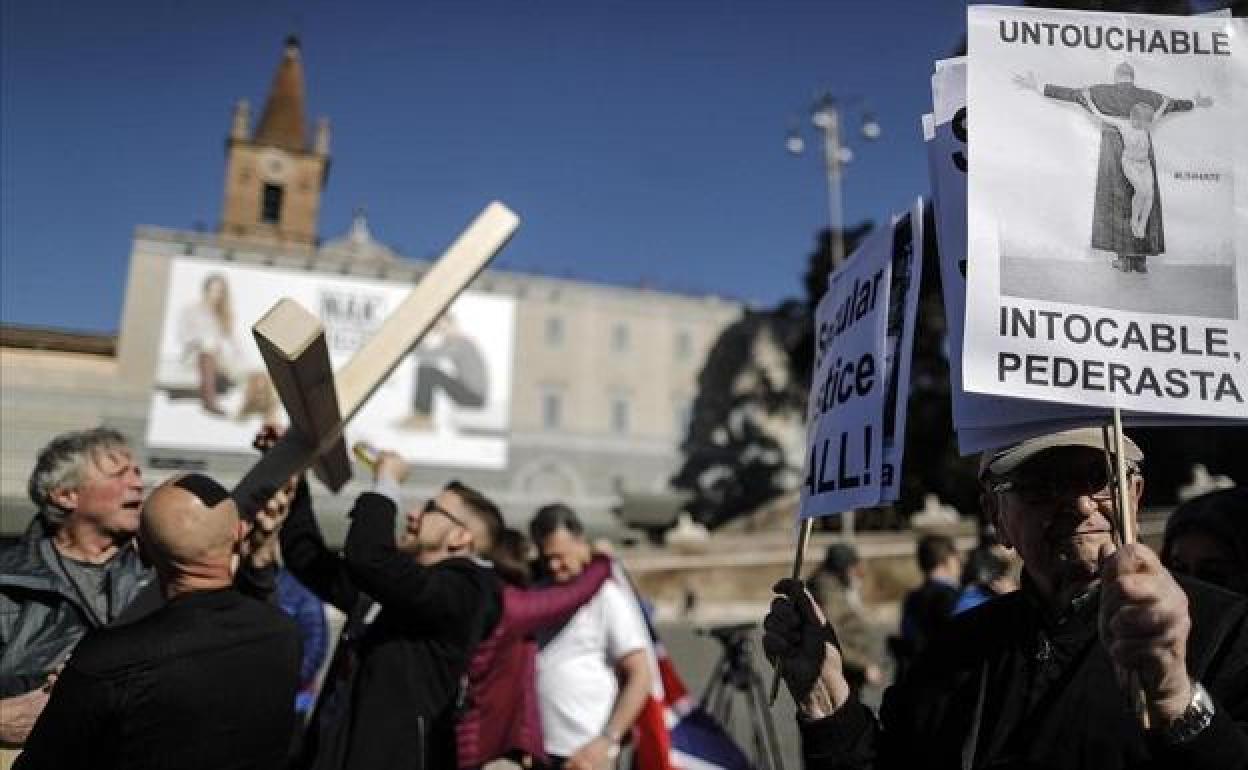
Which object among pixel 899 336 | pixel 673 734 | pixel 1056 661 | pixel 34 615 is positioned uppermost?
pixel 899 336

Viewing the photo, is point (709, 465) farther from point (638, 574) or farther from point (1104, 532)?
point (1104, 532)

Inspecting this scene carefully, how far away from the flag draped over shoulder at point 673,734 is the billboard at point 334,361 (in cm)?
3694

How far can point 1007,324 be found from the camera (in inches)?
63.9

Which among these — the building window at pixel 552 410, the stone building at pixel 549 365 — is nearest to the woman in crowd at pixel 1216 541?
the stone building at pixel 549 365

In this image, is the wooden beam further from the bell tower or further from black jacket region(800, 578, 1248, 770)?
the bell tower

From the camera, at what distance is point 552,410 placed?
50812mm

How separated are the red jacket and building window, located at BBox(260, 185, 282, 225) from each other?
208 ft

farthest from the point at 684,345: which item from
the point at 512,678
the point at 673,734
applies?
the point at 512,678

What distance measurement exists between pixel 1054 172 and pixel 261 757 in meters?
2.16

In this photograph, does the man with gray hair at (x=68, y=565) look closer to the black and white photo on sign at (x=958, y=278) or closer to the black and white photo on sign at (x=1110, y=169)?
the black and white photo on sign at (x=958, y=278)

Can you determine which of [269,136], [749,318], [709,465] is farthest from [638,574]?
[269,136]

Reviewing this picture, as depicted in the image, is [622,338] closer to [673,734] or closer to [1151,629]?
[673,734]

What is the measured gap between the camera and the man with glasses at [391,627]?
274cm

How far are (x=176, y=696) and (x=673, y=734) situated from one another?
2.82 m
